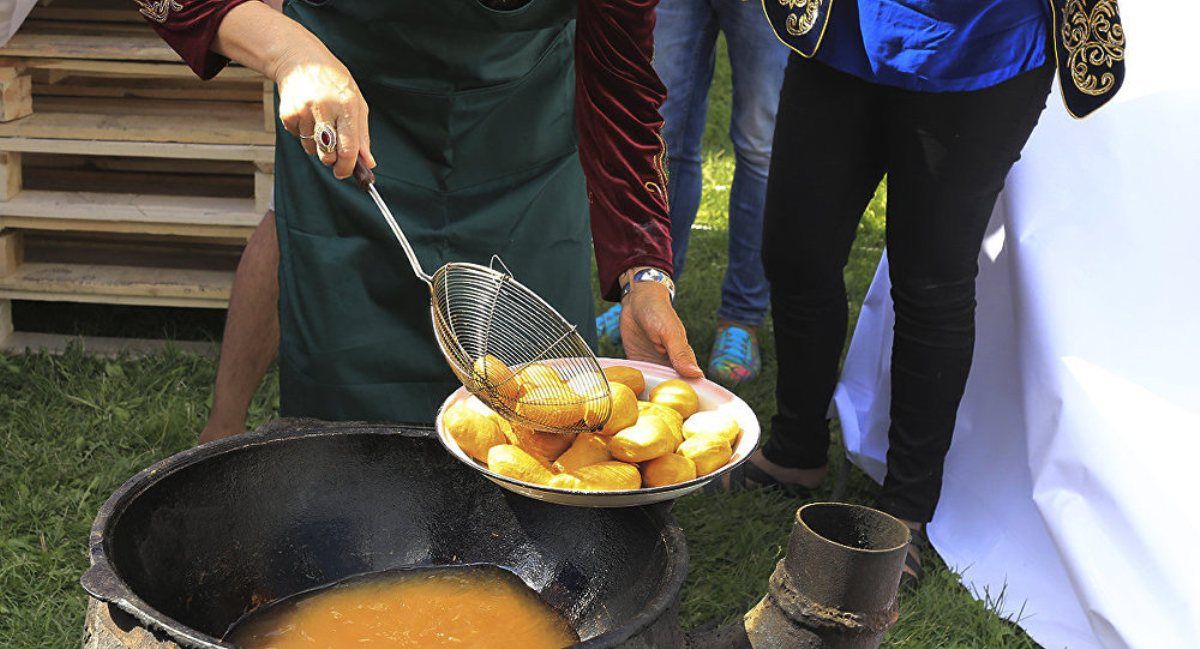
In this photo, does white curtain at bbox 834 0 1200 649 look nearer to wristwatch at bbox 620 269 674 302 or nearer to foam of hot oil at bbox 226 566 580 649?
wristwatch at bbox 620 269 674 302

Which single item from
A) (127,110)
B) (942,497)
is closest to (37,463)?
(127,110)

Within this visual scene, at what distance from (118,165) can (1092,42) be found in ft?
8.73

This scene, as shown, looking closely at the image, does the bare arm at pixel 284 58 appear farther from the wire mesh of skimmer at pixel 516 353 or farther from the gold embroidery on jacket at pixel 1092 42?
the gold embroidery on jacket at pixel 1092 42

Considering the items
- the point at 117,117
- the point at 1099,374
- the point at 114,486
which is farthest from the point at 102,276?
the point at 1099,374

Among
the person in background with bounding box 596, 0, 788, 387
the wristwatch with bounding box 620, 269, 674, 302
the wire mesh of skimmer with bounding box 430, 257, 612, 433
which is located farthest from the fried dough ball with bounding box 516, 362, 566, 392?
the person in background with bounding box 596, 0, 788, 387

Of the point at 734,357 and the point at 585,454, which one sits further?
the point at 734,357

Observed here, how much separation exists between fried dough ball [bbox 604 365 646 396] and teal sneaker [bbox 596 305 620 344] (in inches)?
80.2

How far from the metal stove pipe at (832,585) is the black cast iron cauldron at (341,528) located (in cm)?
13

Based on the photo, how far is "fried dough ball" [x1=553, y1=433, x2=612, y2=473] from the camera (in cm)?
147

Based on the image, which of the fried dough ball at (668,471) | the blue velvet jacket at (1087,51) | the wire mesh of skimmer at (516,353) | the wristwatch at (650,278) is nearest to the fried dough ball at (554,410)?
the wire mesh of skimmer at (516,353)

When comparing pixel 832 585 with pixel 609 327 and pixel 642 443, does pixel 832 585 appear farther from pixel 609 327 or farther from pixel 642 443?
pixel 609 327

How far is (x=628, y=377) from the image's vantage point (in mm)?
1629

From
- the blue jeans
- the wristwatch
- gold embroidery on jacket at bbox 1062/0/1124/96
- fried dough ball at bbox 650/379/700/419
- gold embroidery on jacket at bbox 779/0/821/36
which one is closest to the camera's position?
fried dough ball at bbox 650/379/700/419

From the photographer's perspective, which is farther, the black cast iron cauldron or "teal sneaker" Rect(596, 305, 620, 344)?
"teal sneaker" Rect(596, 305, 620, 344)
